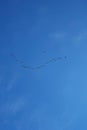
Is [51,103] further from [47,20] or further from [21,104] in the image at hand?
[47,20]

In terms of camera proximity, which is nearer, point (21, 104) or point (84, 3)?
point (21, 104)

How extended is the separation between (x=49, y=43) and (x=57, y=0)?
429mm

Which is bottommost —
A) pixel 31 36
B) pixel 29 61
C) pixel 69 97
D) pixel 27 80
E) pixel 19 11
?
pixel 69 97

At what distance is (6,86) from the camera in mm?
1828

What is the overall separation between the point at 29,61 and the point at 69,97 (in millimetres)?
517

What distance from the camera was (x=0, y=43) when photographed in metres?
1.85

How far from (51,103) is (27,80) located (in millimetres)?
315

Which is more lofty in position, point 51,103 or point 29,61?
point 29,61

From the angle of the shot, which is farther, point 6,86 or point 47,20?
point 47,20

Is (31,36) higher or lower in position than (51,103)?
higher

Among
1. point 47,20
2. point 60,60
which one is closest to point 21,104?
point 60,60

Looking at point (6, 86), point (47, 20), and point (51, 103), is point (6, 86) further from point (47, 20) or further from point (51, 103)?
point (47, 20)

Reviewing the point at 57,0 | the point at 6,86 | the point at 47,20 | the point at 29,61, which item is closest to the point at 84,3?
the point at 57,0

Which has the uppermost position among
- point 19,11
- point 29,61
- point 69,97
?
point 19,11
